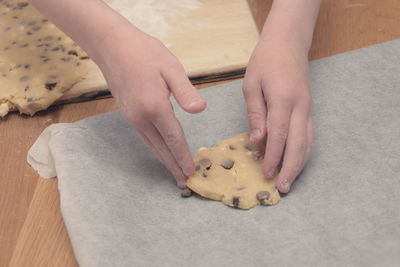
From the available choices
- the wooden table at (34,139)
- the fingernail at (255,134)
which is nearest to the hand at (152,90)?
the fingernail at (255,134)

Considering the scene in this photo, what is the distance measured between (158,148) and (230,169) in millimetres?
137

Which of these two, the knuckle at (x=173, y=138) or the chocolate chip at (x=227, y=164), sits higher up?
the knuckle at (x=173, y=138)

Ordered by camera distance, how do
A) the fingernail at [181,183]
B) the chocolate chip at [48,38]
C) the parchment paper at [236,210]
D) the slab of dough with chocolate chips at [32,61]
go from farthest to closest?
the chocolate chip at [48,38]
the slab of dough with chocolate chips at [32,61]
the fingernail at [181,183]
the parchment paper at [236,210]

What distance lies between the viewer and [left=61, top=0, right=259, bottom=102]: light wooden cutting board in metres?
0.97

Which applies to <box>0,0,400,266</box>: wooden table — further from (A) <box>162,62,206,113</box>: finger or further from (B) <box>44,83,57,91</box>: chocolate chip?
(A) <box>162,62,206,113</box>: finger

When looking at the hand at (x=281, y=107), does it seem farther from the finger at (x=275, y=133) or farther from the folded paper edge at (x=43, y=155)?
the folded paper edge at (x=43, y=155)

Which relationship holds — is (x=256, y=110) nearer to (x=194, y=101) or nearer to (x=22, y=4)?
(x=194, y=101)

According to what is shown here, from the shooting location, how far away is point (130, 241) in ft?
2.11

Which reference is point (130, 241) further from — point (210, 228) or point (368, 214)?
point (368, 214)

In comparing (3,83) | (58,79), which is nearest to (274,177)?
(58,79)

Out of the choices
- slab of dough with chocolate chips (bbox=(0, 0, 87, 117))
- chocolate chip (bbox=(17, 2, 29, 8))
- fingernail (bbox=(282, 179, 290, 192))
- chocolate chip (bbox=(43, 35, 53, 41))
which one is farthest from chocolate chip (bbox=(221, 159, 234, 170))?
chocolate chip (bbox=(17, 2, 29, 8))

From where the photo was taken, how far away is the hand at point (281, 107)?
0.69 meters

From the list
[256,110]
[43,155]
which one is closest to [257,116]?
[256,110]

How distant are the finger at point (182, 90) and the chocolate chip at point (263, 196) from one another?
178mm
